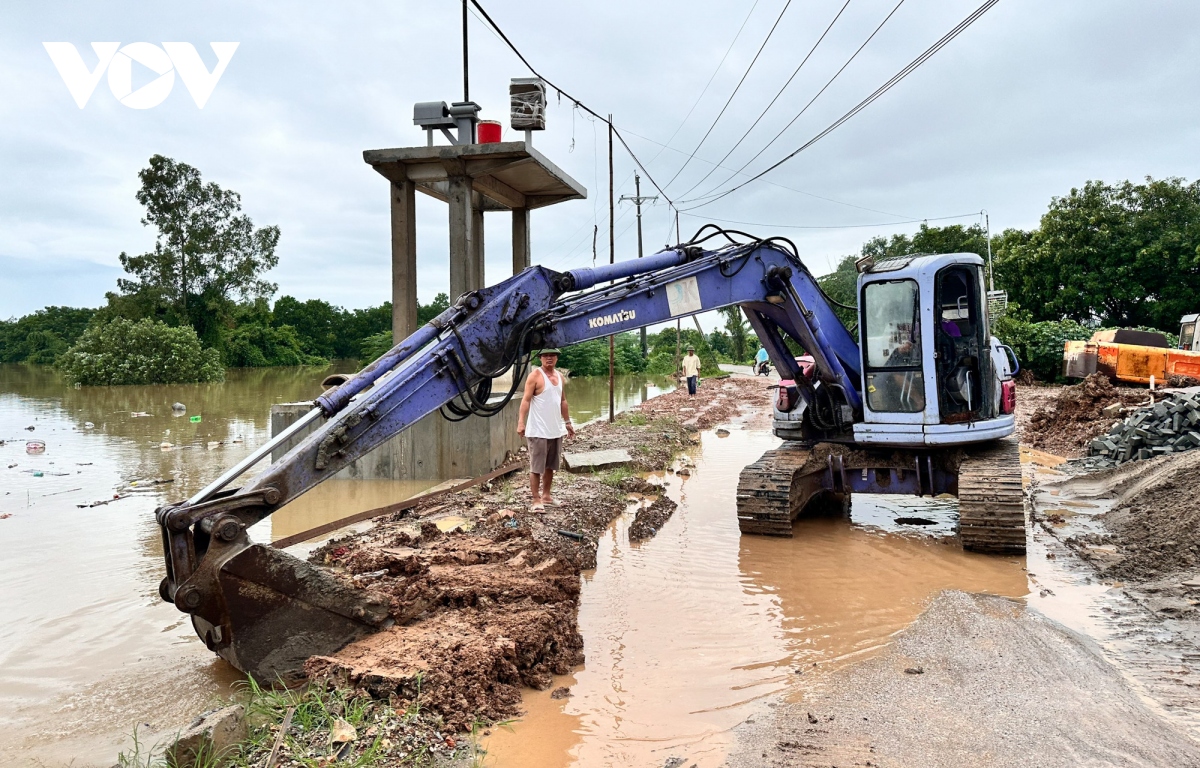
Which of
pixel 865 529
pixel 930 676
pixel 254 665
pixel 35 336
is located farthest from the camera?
pixel 35 336

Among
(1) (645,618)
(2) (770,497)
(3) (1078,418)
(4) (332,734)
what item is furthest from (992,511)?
(3) (1078,418)

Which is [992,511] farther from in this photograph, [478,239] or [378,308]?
[378,308]

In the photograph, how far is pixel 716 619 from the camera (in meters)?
5.59

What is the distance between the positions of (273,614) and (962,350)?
6461 millimetres

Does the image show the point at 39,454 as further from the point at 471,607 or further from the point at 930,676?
the point at 930,676

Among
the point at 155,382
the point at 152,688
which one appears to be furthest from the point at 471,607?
the point at 155,382

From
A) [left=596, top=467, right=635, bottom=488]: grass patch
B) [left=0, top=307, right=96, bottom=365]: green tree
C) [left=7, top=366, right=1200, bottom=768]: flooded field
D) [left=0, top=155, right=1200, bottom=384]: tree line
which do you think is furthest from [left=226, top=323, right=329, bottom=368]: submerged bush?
[left=596, top=467, right=635, bottom=488]: grass patch

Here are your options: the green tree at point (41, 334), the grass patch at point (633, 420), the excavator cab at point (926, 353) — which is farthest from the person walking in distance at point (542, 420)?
the green tree at point (41, 334)

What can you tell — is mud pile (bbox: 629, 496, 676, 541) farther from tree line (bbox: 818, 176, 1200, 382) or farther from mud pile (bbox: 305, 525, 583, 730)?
tree line (bbox: 818, 176, 1200, 382)

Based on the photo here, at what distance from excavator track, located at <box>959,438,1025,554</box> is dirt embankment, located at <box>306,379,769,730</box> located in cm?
298

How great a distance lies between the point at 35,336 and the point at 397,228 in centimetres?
6392

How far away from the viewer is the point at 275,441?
435 centimetres

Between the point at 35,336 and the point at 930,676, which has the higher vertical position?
the point at 35,336

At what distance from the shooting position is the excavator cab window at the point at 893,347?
299 inches
